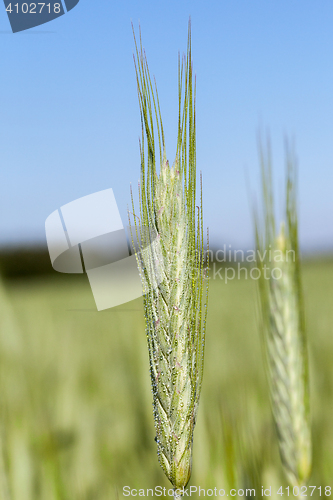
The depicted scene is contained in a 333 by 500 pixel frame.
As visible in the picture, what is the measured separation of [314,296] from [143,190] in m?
1.73

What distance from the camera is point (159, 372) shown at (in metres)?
0.72

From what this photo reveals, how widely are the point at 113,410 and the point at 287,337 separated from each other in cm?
81

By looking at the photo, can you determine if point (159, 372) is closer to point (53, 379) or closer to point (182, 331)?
point (182, 331)

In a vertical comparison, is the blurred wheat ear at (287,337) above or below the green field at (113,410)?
above

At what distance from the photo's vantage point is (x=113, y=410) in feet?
4.01

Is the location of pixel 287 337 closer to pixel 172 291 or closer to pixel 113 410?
pixel 172 291

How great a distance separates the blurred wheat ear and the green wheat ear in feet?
0.45

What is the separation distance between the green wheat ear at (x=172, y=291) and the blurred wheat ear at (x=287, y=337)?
0.14 meters

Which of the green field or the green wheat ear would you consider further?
the green field

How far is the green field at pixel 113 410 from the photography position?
94 centimetres

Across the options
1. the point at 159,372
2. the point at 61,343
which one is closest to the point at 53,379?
the point at 61,343

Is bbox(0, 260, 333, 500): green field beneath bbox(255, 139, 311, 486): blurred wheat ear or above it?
beneath

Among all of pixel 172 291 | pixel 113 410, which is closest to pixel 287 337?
pixel 172 291

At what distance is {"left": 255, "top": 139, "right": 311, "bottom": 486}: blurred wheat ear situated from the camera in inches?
24.9
